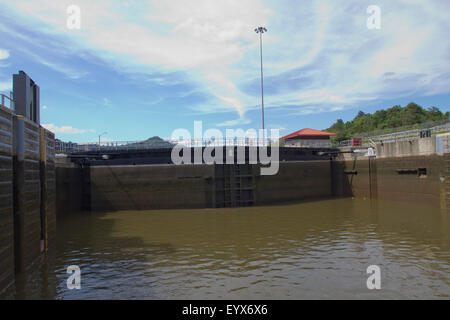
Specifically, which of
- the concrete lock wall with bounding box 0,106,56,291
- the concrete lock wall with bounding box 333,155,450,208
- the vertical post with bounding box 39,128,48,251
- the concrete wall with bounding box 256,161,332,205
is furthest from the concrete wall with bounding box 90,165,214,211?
the concrete lock wall with bounding box 333,155,450,208

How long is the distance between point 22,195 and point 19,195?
135mm

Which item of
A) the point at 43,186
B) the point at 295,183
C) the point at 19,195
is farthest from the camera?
the point at 295,183

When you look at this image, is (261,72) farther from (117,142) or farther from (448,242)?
(448,242)

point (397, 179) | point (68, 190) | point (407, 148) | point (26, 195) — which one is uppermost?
point (407, 148)

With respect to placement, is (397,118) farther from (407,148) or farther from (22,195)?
(22,195)

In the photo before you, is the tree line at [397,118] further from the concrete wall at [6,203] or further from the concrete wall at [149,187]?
the concrete wall at [6,203]

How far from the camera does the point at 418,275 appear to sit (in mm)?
9930

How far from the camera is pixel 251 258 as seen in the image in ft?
39.8

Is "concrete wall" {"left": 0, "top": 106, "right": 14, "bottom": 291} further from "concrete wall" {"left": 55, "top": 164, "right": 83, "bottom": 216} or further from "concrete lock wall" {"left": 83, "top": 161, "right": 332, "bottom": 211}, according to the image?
"concrete lock wall" {"left": 83, "top": 161, "right": 332, "bottom": 211}

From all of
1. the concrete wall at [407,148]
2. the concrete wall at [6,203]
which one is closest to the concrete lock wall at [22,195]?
the concrete wall at [6,203]

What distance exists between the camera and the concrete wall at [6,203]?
29.8 ft

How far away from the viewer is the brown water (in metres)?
9.08

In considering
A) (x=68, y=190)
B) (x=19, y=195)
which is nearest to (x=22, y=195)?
(x=19, y=195)
